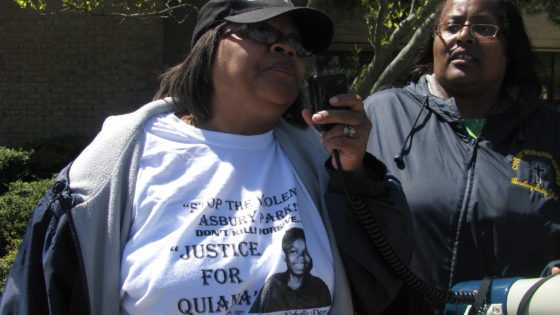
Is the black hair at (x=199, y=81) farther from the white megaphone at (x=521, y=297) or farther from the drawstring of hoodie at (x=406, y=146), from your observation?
the white megaphone at (x=521, y=297)

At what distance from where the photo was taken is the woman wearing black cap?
5.24 feet

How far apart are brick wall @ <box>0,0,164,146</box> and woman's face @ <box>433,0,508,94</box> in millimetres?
7393

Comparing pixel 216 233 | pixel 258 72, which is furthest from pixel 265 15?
pixel 216 233

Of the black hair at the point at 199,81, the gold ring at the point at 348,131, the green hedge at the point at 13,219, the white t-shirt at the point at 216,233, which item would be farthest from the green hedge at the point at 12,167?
the gold ring at the point at 348,131

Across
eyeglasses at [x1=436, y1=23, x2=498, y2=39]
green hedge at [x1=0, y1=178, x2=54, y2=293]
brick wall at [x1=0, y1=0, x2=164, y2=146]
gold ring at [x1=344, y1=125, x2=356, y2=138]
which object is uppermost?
eyeglasses at [x1=436, y1=23, x2=498, y2=39]

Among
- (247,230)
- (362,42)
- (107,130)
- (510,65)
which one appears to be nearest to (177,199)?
(247,230)

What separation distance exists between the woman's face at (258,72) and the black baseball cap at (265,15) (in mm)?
49

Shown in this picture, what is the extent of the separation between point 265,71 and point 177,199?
49cm

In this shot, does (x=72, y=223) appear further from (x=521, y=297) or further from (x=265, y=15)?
(x=521, y=297)

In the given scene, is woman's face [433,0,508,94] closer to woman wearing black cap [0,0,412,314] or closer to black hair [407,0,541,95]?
black hair [407,0,541,95]

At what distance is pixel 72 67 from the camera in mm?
9375

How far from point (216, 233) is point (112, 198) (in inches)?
12.6

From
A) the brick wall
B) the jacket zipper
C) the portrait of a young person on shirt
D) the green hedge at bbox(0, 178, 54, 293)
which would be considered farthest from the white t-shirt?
the brick wall

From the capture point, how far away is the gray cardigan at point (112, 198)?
1604 mm
